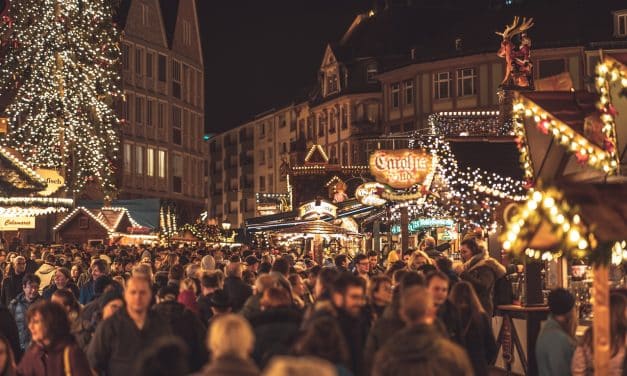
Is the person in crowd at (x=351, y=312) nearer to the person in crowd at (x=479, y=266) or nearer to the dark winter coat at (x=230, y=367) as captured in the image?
the dark winter coat at (x=230, y=367)

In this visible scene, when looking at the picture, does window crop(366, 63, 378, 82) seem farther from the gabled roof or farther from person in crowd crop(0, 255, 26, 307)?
person in crowd crop(0, 255, 26, 307)

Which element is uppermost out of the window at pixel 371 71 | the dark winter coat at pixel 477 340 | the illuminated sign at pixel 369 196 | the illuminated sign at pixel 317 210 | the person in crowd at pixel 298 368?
the window at pixel 371 71

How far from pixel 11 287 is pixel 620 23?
4884cm

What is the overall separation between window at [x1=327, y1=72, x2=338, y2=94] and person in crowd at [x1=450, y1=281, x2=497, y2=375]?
7655 centimetres

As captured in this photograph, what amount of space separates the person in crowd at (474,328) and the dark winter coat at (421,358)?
147 inches

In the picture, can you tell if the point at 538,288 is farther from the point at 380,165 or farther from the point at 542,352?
the point at 380,165

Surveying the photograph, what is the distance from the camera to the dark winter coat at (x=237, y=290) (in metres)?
13.4

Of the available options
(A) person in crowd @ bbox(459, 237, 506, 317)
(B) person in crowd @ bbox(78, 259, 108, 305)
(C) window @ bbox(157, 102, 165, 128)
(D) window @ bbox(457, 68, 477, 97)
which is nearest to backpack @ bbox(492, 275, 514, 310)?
(A) person in crowd @ bbox(459, 237, 506, 317)

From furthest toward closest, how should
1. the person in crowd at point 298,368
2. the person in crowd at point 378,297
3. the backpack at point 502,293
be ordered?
the backpack at point 502,293
the person in crowd at point 378,297
the person in crowd at point 298,368

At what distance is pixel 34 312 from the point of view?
9.63 m

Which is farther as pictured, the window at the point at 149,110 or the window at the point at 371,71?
the window at the point at 371,71

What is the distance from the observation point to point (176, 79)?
A: 78.2 metres

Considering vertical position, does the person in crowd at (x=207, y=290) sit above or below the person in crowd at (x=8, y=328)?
above

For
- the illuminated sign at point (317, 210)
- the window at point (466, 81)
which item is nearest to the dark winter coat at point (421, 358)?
the illuminated sign at point (317, 210)
